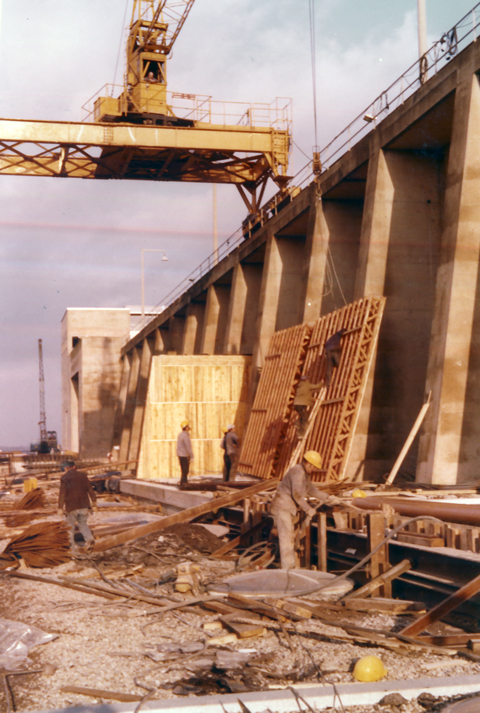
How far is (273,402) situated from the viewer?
2208 centimetres

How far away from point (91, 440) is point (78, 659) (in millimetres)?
58841

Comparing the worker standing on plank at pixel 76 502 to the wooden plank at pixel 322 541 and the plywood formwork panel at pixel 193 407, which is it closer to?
the wooden plank at pixel 322 541

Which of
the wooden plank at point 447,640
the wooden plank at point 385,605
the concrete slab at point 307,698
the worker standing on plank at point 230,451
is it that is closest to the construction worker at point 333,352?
the worker standing on plank at point 230,451

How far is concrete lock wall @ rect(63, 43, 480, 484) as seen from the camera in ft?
51.3

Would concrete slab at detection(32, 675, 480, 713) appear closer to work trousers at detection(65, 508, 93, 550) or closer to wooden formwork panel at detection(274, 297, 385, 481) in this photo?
work trousers at detection(65, 508, 93, 550)

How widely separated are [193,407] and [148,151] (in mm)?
10690

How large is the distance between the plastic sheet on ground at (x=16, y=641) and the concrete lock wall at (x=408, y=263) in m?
9.80

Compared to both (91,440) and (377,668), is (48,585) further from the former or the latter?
(91,440)

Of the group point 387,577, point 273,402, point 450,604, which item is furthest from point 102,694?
point 273,402

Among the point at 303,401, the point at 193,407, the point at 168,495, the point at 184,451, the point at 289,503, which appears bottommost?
the point at 168,495

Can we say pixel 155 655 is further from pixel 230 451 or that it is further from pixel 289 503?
pixel 230 451

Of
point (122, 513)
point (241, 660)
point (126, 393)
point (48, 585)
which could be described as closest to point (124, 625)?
point (241, 660)

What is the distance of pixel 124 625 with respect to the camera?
8219 millimetres

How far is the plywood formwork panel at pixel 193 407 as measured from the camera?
86.0 feet
